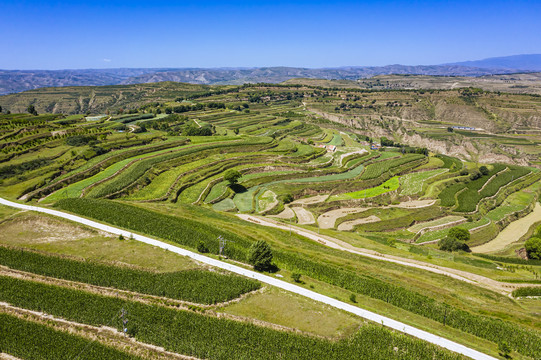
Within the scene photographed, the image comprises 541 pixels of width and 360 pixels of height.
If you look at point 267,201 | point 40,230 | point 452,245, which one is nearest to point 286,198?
point 267,201

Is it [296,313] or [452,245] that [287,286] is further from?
[452,245]

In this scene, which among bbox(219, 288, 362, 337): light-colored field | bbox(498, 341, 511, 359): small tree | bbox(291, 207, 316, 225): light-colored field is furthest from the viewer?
bbox(291, 207, 316, 225): light-colored field

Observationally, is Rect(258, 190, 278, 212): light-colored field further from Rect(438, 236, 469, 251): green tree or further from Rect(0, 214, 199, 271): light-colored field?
Rect(438, 236, 469, 251): green tree

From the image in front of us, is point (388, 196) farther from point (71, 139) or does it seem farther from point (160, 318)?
point (71, 139)

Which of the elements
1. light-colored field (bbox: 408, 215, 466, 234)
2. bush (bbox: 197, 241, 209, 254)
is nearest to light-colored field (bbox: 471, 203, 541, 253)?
light-colored field (bbox: 408, 215, 466, 234)

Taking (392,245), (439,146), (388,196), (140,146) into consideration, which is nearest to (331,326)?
(392,245)

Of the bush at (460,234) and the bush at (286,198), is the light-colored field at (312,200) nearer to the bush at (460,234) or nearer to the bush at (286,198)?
the bush at (286,198)
